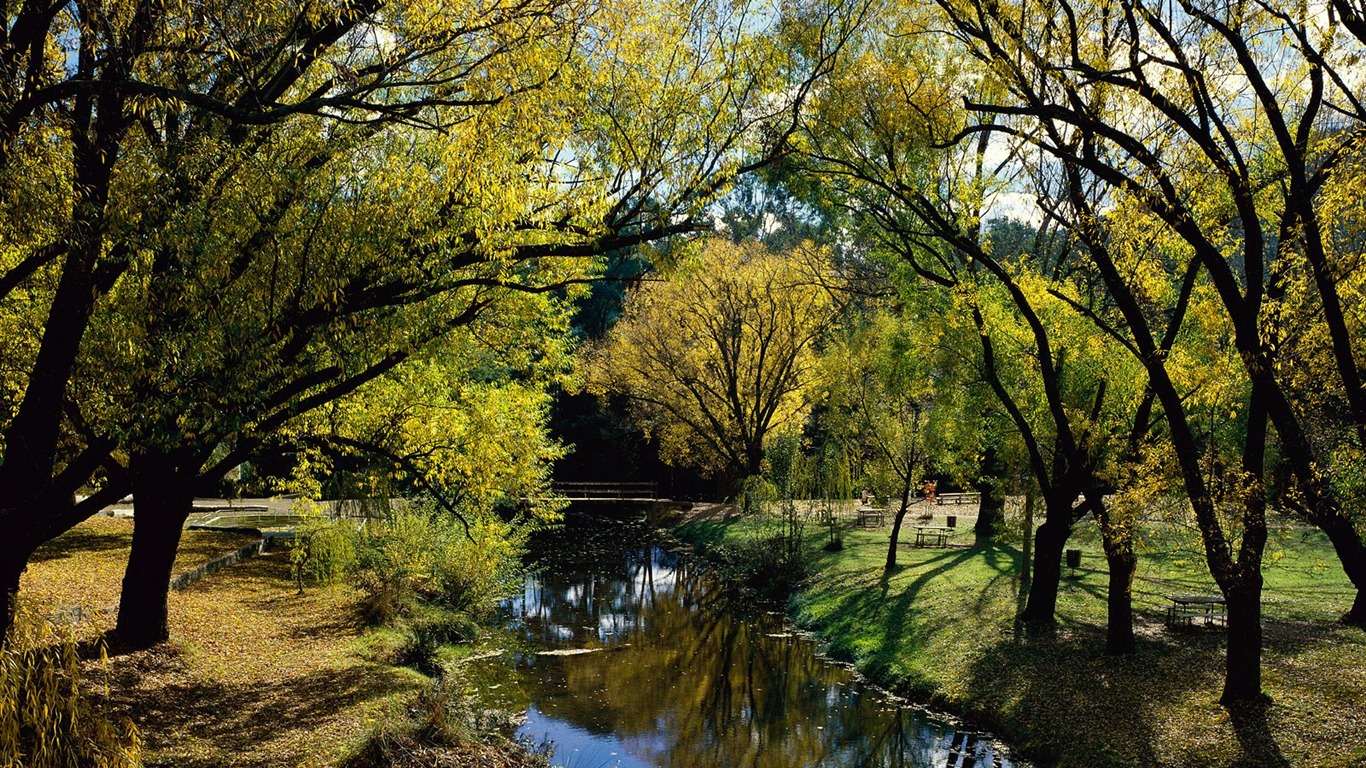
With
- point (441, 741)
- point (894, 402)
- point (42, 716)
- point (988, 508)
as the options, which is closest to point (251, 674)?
point (441, 741)

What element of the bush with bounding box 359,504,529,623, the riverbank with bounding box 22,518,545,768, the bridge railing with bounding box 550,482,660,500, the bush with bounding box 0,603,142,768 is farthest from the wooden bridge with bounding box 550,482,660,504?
the bush with bounding box 0,603,142,768

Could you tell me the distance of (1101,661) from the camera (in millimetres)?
13555

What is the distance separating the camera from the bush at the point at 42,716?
572 cm

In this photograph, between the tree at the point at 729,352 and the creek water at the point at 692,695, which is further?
the tree at the point at 729,352

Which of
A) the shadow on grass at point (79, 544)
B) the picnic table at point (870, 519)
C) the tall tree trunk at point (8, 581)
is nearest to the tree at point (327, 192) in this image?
the tall tree trunk at point (8, 581)

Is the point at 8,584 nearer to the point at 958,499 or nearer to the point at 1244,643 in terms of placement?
the point at 1244,643

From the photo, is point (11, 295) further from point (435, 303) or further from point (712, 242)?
point (712, 242)

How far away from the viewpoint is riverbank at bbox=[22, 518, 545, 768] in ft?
29.7

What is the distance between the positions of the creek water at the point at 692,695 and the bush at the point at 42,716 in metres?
5.88

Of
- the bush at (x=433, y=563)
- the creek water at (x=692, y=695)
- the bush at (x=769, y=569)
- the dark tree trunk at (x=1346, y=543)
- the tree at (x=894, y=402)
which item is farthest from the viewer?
the bush at (x=769, y=569)

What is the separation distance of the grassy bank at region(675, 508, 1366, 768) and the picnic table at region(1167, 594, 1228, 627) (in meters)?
0.35

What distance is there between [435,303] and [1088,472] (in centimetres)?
1086

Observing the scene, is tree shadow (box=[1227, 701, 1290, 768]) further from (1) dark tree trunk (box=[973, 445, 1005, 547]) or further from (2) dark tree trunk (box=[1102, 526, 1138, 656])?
(1) dark tree trunk (box=[973, 445, 1005, 547])

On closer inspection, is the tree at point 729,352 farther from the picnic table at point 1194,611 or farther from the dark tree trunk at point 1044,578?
the picnic table at point 1194,611
